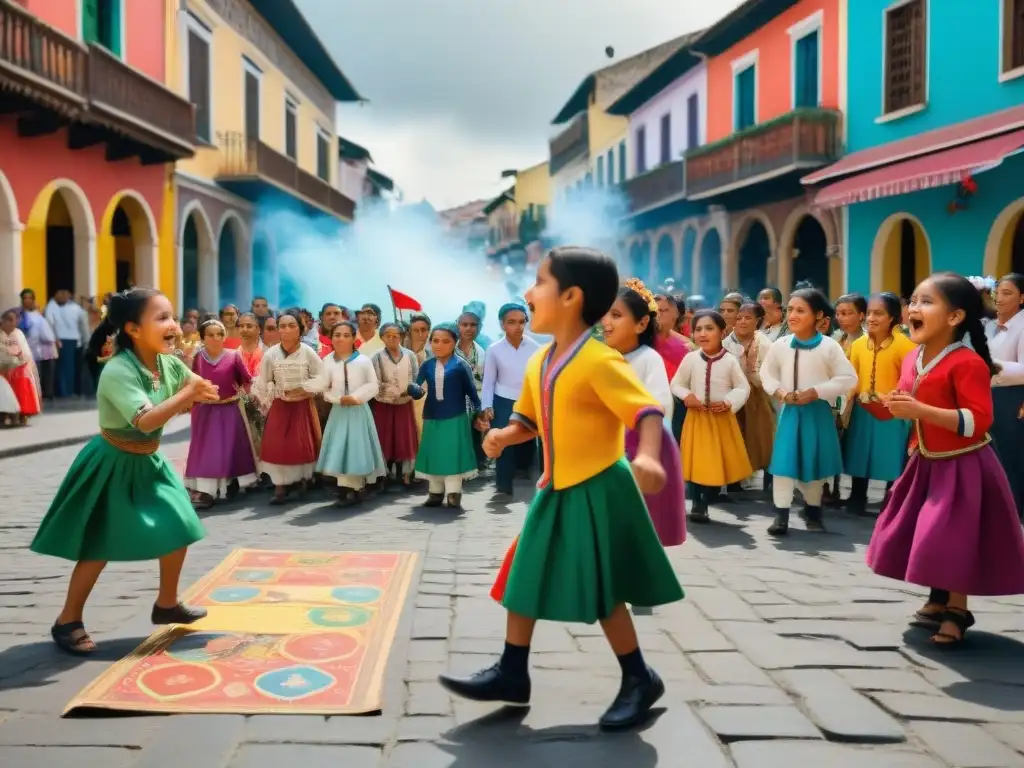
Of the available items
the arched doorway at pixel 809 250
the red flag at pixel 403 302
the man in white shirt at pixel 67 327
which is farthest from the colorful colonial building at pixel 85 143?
the arched doorway at pixel 809 250

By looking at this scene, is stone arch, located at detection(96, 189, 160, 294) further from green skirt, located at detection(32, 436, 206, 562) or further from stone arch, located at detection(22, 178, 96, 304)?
green skirt, located at detection(32, 436, 206, 562)

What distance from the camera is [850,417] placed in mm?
8383

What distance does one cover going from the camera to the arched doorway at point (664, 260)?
3026cm

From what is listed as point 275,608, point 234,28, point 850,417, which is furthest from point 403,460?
point 234,28

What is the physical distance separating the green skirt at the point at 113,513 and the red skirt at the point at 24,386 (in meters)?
10.3

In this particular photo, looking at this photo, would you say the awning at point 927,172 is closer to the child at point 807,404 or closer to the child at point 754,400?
the child at point 754,400

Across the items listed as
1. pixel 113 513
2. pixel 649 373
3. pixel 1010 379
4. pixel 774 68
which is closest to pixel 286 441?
pixel 113 513

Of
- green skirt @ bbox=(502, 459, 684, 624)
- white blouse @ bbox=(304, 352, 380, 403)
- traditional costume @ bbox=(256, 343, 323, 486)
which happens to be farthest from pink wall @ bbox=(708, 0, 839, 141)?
green skirt @ bbox=(502, 459, 684, 624)

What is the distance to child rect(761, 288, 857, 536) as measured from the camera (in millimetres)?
7156

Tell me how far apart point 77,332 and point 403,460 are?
9237 mm

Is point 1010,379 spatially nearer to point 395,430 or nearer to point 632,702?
point 632,702

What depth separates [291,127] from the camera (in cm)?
2981

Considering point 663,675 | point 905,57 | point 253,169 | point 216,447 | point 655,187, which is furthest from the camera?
point 655,187

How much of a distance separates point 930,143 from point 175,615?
1335 cm
